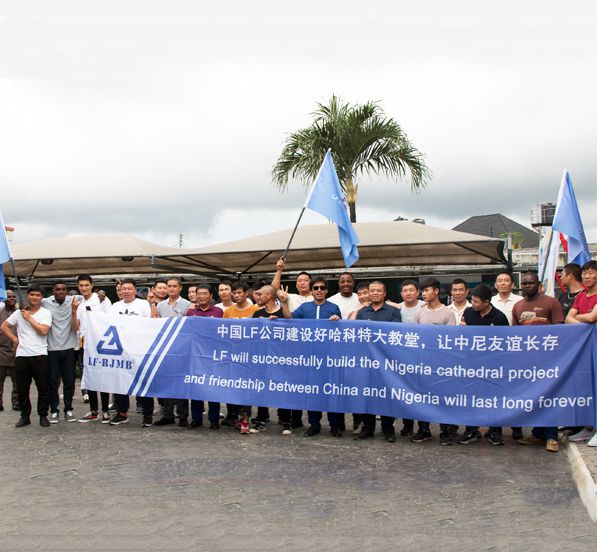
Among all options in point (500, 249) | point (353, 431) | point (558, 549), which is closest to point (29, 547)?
point (558, 549)

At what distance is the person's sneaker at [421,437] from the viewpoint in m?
7.10

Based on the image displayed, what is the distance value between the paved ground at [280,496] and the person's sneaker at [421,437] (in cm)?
16

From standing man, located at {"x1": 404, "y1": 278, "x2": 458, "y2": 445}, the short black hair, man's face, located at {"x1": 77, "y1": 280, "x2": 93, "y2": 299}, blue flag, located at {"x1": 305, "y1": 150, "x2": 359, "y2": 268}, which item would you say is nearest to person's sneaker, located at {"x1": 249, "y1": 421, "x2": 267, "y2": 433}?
standing man, located at {"x1": 404, "y1": 278, "x2": 458, "y2": 445}

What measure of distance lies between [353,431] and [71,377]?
150 inches

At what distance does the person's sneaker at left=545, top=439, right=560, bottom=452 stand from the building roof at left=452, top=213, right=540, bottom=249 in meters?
55.3

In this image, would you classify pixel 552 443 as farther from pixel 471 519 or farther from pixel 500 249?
pixel 500 249

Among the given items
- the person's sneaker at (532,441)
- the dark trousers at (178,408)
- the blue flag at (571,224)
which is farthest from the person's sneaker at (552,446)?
the dark trousers at (178,408)

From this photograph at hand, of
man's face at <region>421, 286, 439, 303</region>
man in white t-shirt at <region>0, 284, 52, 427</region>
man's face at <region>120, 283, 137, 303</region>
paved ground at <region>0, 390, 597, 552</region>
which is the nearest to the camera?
paved ground at <region>0, 390, 597, 552</region>

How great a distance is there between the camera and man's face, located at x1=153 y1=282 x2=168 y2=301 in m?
9.27

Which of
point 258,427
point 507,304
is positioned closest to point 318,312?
point 258,427

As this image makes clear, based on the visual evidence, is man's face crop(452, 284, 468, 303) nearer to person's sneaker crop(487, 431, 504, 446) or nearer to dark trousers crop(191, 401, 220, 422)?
person's sneaker crop(487, 431, 504, 446)

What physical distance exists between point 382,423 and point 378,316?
4.01 feet

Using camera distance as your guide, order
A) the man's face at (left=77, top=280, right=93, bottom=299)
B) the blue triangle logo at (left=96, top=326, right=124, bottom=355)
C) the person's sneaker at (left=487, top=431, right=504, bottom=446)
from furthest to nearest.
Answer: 1. the man's face at (left=77, top=280, right=93, bottom=299)
2. the blue triangle logo at (left=96, top=326, right=124, bottom=355)
3. the person's sneaker at (left=487, top=431, right=504, bottom=446)

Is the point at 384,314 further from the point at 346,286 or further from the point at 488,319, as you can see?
the point at 346,286
